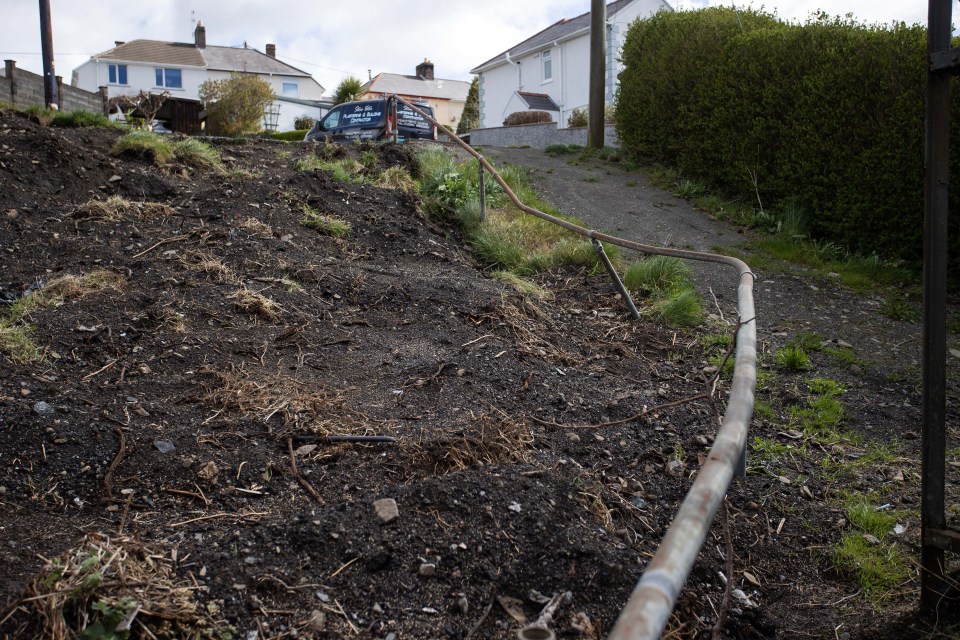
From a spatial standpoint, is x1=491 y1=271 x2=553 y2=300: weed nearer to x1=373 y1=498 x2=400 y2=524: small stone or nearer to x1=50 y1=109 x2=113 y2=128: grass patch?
x1=373 y1=498 x2=400 y2=524: small stone

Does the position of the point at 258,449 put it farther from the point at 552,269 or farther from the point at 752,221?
the point at 752,221

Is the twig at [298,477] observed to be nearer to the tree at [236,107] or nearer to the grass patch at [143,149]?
the grass patch at [143,149]

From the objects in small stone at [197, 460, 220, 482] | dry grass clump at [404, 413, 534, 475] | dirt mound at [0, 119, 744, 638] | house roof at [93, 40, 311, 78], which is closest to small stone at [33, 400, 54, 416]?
dirt mound at [0, 119, 744, 638]

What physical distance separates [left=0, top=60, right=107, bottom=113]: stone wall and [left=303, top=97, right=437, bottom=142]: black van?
5.32 meters

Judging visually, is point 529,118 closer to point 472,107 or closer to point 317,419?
point 472,107

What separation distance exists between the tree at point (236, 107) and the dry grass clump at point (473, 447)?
24.9 m

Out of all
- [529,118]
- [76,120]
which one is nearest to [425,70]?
[529,118]

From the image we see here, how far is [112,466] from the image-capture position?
2.93 m

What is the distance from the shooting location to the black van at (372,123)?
12.5m

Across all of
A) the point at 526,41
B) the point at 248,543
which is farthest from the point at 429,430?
the point at 526,41

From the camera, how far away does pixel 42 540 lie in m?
2.41

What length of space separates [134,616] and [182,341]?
2343 mm

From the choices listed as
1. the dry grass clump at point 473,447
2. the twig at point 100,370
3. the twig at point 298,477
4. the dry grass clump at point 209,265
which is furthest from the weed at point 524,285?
the twig at point 100,370

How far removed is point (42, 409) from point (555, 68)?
82.4ft
